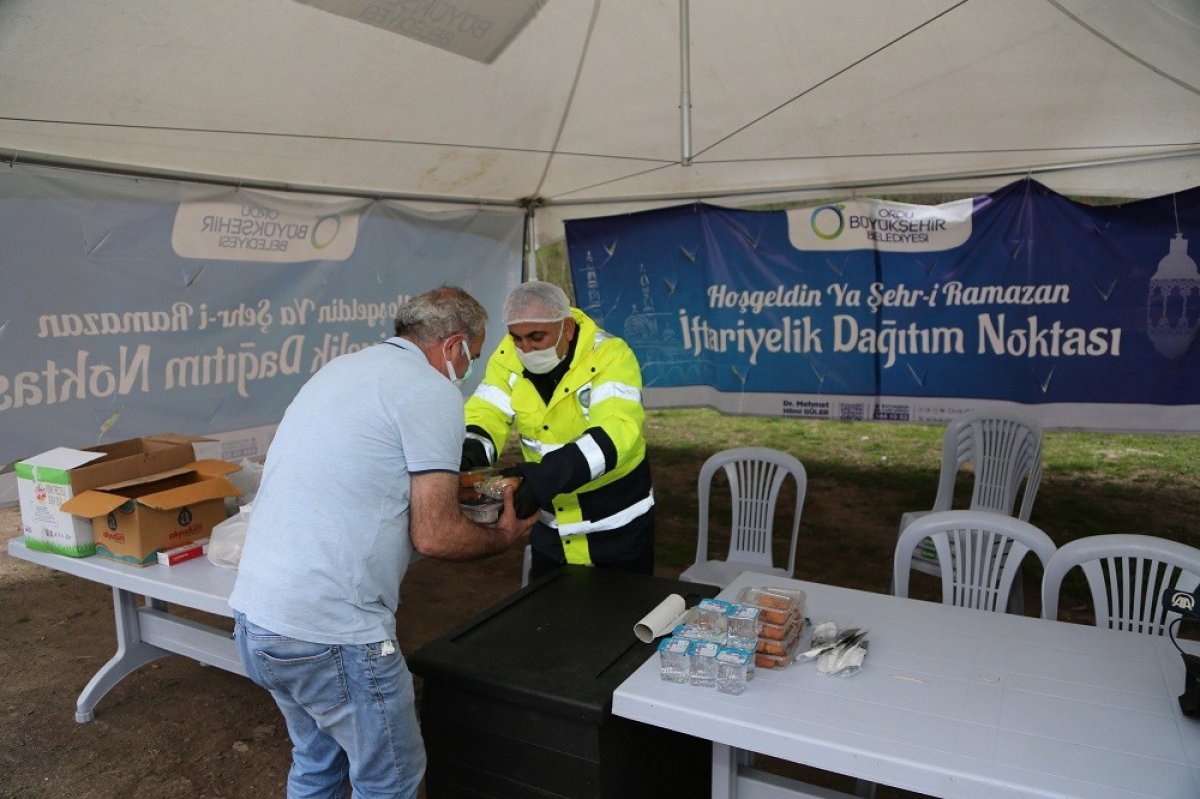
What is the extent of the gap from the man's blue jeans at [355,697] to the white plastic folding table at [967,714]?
0.53 meters

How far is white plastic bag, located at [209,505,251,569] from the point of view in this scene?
9.37 ft

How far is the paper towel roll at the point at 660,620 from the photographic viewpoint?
6.91 ft

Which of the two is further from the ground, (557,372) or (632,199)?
(632,199)

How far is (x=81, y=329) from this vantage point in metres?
3.93

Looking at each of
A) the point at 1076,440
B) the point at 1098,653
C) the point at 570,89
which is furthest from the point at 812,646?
the point at 1076,440

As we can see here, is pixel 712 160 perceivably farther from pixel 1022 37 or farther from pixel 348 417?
pixel 348 417

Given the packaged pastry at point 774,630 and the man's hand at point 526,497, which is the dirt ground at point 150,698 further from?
the man's hand at point 526,497

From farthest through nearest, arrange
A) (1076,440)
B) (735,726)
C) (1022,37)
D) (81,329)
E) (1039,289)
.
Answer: (1076,440), (1039,289), (81,329), (1022,37), (735,726)

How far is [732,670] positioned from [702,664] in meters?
0.07

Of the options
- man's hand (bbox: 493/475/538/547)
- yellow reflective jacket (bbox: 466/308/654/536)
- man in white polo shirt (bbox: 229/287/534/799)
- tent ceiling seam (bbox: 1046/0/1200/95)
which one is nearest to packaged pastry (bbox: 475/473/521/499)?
man's hand (bbox: 493/475/538/547)

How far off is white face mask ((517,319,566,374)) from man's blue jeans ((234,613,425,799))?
3.68ft

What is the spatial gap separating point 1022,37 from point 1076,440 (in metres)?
6.10

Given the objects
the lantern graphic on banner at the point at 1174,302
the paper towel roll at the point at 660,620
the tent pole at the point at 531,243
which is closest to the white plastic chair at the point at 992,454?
the lantern graphic on banner at the point at 1174,302

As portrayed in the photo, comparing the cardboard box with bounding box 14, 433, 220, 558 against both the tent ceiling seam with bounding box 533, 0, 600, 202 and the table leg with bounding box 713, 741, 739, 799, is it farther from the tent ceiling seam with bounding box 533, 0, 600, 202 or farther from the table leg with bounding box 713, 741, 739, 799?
the tent ceiling seam with bounding box 533, 0, 600, 202
